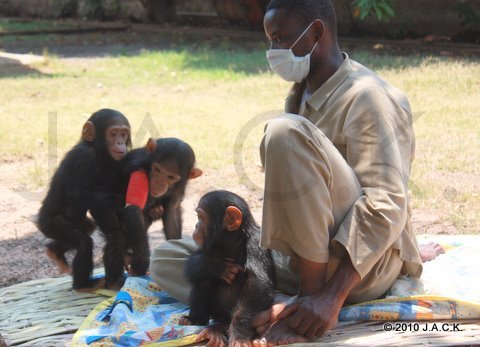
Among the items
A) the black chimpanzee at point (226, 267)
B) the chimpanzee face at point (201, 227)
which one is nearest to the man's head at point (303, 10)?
the black chimpanzee at point (226, 267)

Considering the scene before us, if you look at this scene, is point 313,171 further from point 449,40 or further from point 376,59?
point 449,40

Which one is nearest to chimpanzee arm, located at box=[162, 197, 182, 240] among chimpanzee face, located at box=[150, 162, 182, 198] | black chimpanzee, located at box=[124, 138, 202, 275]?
black chimpanzee, located at box=[124, 138, 202, 275]

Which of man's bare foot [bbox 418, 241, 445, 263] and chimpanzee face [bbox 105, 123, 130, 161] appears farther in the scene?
chimpanzee face [bbox 105, 123, 130, 161]

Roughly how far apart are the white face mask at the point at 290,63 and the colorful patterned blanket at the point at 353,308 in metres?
1.13

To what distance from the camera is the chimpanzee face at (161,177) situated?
4289mm

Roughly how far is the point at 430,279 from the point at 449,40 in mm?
10083

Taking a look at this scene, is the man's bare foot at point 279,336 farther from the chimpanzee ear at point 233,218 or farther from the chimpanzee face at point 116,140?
the chimpanzee face at point 116,140

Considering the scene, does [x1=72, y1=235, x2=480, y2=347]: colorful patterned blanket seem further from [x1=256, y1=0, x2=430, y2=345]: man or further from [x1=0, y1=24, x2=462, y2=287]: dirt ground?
[x1=0, y1=24, x2=462, y2=287]: dirt ground

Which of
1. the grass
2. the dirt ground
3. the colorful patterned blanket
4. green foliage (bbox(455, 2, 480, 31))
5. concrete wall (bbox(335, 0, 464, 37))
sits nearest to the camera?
the colorful patterned blanket

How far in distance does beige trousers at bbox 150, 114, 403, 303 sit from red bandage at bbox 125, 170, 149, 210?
4.08ft

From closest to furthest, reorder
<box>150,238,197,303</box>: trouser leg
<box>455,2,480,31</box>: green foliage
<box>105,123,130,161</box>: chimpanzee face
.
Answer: <box>150,238,197,303</box>: trouser leg < <box>105,123,130,161</box>: chimpanzee face < <box>455,2,480,31</box>: green foliage

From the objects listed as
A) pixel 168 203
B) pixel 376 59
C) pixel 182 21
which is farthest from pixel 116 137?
pixel 182 21

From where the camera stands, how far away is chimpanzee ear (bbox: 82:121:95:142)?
4.54 meters

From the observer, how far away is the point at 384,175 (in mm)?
3244
